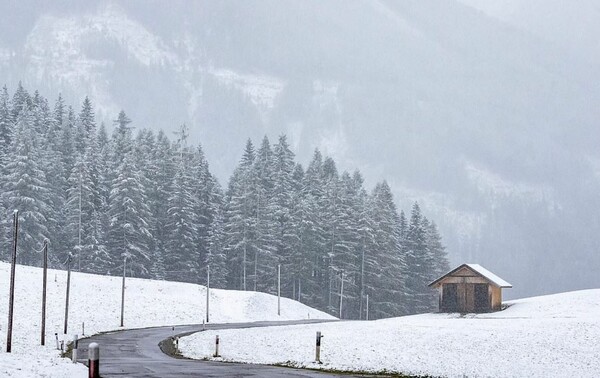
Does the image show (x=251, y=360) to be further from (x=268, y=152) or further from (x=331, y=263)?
(x=268, y=152)

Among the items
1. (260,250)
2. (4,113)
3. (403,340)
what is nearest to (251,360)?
(403,340)

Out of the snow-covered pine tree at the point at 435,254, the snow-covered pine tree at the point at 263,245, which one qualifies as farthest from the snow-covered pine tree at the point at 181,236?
the snow-covered pine tree at the point at 435,254

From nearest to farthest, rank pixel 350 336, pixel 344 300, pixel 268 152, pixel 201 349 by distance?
pixel 201 349 → pixel 350 336 → pixel 344 300 → pixel 268 152

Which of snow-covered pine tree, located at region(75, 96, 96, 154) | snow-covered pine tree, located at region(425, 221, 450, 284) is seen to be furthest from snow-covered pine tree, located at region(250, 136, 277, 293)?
snow-covered pine tree, located at region(425, 221, 450, 284)

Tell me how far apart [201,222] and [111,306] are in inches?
1623

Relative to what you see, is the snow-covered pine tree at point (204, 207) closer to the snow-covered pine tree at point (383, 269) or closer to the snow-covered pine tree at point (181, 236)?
the snow-covered pine tree at point (181, 236)

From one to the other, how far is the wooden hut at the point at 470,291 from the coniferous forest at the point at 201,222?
97.9 feet

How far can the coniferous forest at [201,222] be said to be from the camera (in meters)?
102

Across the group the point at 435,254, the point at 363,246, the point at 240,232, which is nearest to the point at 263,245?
the point at 240,232

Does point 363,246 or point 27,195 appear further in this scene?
point 363,246

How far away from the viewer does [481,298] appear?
3250 inches

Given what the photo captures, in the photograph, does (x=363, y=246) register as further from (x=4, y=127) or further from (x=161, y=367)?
(x=161, y=367)

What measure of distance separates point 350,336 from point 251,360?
1175cm

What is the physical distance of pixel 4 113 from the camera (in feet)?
383
